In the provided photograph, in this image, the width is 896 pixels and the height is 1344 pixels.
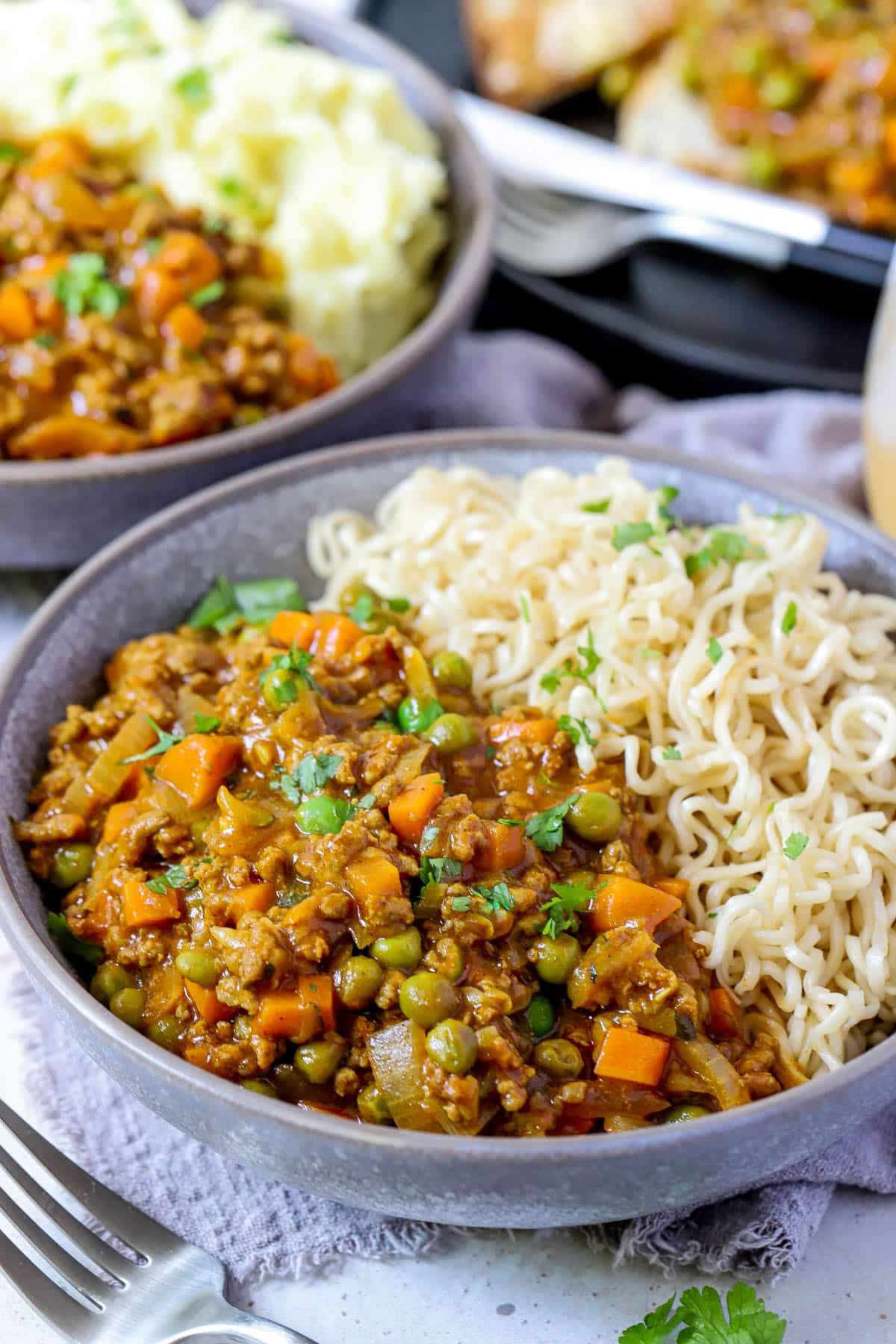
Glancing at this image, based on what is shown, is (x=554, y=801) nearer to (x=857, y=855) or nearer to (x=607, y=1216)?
(x=857, y=855)

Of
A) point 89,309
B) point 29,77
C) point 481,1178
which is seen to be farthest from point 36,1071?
point 29,77

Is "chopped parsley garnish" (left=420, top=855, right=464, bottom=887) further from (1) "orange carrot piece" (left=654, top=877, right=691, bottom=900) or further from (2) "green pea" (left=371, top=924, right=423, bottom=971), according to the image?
(1) "orange carrot piece" (left=654, top=877, right=691, bottom=900)

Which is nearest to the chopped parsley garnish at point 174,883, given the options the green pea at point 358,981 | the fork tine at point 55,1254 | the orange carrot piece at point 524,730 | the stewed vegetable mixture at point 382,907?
the stewed vegetable mixture at point 382,907

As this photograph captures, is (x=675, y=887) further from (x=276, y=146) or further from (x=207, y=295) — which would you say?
(x=276, y=146)

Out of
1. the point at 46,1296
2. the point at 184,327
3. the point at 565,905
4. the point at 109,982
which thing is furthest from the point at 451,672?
the point at 184,327

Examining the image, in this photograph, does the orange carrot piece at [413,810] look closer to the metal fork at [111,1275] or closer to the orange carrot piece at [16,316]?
the metal fork at [111,1275]

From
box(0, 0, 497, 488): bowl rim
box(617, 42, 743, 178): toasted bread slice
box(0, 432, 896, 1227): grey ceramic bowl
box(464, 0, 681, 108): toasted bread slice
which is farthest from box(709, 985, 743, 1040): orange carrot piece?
box(464, 0, 681, 108): toasted bread slice
